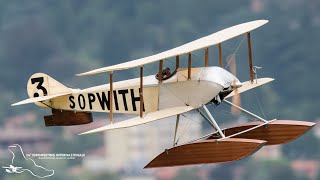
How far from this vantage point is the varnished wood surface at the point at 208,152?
2267cm

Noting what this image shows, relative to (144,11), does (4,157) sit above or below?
below

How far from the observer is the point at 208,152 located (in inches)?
907

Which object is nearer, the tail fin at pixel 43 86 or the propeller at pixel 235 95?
the propeller at pixel 235 95

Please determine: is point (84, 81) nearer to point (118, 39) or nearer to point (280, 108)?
point (280, 108)

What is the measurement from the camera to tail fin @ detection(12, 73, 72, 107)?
989 inches

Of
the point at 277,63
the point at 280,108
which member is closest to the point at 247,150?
the point at 280,108

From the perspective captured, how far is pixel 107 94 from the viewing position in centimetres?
2411

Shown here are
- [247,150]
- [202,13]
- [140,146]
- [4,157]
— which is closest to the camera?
[247,150]

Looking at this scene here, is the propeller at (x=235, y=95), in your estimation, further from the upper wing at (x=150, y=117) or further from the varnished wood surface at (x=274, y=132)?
the upper wing at (x=150, y=117)

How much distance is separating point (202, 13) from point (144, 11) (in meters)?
A: 2.67

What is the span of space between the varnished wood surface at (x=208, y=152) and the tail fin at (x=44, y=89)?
8.52 feet

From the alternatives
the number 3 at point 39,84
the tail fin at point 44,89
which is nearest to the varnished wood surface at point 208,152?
the tail fin at point 44,89

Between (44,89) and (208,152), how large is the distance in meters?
3.86

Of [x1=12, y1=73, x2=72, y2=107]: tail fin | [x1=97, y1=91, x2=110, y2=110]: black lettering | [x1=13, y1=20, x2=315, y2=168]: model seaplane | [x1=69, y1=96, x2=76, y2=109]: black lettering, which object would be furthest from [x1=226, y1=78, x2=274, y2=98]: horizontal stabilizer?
[x1=12, y1=73, x2=72, y2=107]: tail fin
